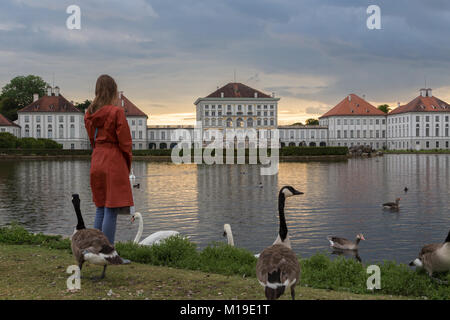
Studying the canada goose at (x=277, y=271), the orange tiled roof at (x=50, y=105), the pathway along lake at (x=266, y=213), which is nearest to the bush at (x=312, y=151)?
the pathway along lake at (x=266, y=213)

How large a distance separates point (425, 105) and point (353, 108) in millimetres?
18561

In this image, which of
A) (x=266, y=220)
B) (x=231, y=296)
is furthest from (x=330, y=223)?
(x=231, y=296)

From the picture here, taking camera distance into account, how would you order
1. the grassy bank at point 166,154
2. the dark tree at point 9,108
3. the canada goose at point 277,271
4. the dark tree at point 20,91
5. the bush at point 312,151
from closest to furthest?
the canada goose at point 277,271 → the grassy bank at point 166,154 → the bush at point 312,151 → the dark tree at point 9,108 → the dark tree at point 20,91

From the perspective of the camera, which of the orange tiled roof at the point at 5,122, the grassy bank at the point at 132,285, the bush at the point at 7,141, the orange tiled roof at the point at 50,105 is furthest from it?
the orange tiled roof at the point at 50,105

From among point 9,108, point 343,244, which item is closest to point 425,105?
point 9,108

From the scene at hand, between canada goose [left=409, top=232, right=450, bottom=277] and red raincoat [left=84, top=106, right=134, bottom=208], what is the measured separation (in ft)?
14.6

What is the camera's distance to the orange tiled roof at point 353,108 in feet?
419

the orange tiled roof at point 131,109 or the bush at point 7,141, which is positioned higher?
the orange tiled roof at point 131,109

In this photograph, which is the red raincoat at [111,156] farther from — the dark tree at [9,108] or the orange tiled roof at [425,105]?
the orange tiled roof at [425,105]

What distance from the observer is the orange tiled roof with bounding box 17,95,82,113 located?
334 ft

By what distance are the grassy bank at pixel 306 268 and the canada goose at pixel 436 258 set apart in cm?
17

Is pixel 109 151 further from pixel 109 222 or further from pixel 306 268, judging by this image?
pixel 306 268

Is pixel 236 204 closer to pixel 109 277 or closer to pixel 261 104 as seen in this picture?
pixel 109 277

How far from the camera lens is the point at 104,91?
6258mm
